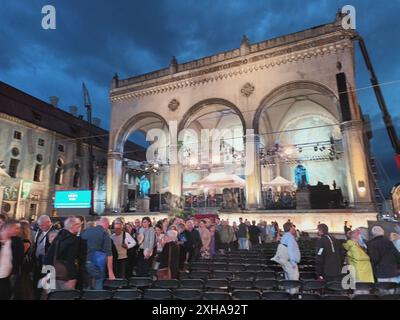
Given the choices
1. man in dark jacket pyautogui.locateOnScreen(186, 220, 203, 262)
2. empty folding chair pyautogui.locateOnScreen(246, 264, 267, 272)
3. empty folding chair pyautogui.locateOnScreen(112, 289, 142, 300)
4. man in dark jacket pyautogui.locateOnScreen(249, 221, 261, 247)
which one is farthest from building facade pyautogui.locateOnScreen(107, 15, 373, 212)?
empty folding chair pyautogui.locateOnScreen(112, 289, 142, 300)

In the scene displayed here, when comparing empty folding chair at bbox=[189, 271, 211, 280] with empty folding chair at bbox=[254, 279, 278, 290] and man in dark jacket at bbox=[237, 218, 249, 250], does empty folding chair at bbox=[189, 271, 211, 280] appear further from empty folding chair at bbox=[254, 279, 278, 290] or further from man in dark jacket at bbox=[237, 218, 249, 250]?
man in dark jacket at bbox=[237, 218, 249, 250]

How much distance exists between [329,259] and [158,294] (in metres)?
3.39

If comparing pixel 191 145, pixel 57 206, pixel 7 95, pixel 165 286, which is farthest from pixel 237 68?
pixel 7 95

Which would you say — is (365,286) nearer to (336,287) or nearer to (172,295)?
(336,287)

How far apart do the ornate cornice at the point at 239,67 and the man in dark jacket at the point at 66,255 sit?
19706 millimetres

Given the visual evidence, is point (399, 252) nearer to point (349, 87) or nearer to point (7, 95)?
point (349, 87)

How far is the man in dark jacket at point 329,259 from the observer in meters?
5.46

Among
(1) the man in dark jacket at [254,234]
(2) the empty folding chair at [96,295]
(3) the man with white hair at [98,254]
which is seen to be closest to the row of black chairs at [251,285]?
(3) the man with white hair at [98,254]

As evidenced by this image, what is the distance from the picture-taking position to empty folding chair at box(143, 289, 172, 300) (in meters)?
4.45

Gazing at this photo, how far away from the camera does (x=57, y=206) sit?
21641 mm

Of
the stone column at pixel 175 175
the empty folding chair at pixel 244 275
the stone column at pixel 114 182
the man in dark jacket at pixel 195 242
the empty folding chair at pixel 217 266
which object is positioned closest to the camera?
the empty folding chair at pixel 244 275

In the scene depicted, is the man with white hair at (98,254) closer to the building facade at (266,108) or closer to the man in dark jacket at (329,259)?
the man in dark jacket at (329,259)

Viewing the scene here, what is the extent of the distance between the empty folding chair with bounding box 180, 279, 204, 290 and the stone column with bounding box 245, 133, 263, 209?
14.8 m
